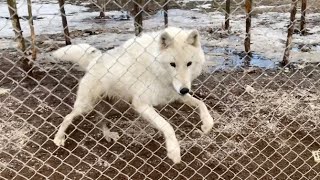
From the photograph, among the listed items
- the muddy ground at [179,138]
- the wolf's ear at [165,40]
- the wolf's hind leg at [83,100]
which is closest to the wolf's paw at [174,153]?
the muddy ground at [179,138]

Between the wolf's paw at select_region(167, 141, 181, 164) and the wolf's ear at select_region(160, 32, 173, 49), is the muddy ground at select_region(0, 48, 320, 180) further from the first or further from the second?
the wolf's ear at select_region(160, 32, 173, 49)

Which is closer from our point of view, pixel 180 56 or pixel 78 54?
pixel 180 56

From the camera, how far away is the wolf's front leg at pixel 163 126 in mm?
3100

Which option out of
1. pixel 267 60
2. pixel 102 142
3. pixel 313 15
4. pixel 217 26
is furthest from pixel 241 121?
pixel 313 15

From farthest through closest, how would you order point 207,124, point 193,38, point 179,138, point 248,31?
point 248,31, point 179,138, point 207,124, point 193,38

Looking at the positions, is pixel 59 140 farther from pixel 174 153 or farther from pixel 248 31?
pixel 248 31

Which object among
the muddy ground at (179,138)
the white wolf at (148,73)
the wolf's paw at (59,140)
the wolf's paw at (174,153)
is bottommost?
the muddy ground at (179,138)

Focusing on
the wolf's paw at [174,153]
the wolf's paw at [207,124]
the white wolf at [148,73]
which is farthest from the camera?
the wolf's paw at [207,124]

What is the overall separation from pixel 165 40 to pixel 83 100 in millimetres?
1053

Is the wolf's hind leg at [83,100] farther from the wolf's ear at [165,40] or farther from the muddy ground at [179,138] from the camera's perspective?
the wolf's ear at [165,40]

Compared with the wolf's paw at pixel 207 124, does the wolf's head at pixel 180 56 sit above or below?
above

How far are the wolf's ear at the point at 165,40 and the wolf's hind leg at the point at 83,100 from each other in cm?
81

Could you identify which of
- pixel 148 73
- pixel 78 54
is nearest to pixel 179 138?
pixel 148 73

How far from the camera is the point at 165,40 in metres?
3.17
